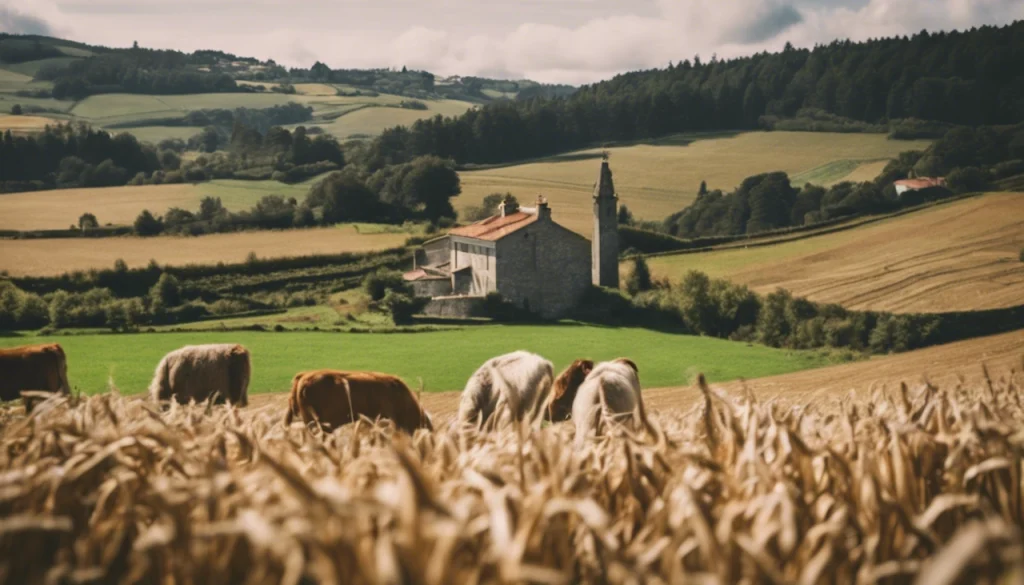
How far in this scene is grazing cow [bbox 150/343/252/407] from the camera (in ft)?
55.5

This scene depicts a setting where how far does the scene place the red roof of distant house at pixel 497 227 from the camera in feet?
225

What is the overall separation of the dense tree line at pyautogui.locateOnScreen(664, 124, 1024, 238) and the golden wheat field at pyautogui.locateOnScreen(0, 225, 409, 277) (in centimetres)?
2960

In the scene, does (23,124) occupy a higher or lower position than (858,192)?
higher

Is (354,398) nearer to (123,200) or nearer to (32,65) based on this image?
(123,200)

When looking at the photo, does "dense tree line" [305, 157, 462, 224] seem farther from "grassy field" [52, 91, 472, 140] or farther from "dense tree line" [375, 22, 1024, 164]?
"grassy field" [52, 91, 472, 140]

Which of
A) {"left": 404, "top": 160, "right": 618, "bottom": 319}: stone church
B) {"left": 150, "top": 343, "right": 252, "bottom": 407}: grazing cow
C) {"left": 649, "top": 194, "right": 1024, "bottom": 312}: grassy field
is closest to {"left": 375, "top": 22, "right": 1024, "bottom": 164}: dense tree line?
{"left": 649, "top": 194, "right": 1024, "bottom": 312}: grassy field

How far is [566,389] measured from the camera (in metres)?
12.3

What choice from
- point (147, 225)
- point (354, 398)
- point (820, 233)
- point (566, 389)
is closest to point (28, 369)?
point (354, 398)

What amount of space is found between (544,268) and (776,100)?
75884mm

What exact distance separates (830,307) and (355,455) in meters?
54.7

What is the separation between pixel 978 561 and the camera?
6.51 feet

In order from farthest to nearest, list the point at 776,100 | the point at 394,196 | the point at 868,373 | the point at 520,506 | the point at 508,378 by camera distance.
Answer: the point at 776,100 < the point at 394,196 < the point at 868,373 < the point at 508,378 < the point at 520,506

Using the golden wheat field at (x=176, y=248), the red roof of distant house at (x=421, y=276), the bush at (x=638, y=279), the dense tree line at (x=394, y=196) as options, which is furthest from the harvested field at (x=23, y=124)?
the bush at (x=638, y=279)

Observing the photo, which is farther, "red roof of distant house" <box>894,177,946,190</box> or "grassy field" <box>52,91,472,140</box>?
"grassy field" <box>52,91,472,140</box>
